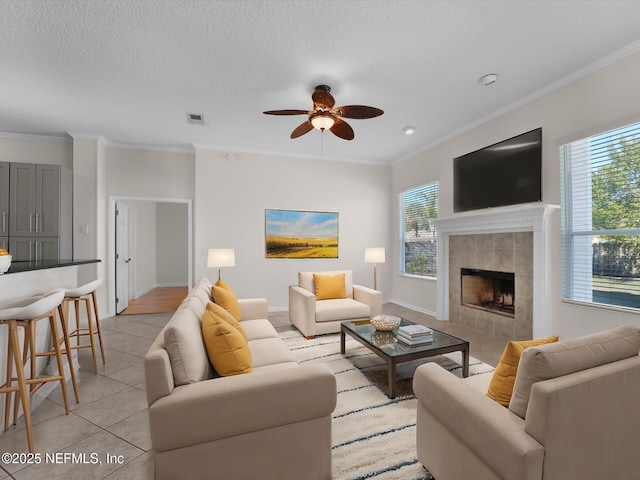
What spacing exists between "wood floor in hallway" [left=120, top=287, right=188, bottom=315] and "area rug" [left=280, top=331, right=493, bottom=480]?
138 inches

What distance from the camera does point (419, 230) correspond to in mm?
5453

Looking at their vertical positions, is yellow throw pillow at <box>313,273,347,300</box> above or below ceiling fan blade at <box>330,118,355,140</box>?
below

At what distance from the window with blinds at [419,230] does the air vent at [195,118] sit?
3647mm

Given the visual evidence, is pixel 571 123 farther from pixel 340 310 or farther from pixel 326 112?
pixel 340 310

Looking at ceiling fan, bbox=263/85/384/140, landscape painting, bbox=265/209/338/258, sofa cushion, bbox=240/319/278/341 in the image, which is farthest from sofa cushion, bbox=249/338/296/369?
landscape painting, bbox=265/209/338/258

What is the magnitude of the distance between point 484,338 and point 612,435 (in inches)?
107

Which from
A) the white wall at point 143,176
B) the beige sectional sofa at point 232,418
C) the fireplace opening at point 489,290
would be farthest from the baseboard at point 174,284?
the beige sectional sofa at point 232,418

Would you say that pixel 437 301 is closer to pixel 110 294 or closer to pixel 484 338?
pixel 484 338

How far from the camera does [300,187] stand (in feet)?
18.3

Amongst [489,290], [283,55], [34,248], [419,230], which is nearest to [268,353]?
[283,55]

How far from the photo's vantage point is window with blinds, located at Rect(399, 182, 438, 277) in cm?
511

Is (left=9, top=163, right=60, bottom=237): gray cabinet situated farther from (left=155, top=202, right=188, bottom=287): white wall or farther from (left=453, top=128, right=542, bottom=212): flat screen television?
(left=453, top=128, right=542, bottom=212): flat screen television

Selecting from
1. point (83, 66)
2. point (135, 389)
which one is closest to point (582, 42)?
point (83, 66)

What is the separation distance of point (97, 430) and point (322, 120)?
2996 mm
